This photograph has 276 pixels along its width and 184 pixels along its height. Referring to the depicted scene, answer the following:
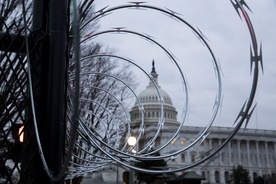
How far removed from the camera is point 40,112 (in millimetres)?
2852

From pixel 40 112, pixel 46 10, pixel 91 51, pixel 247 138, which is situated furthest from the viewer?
pixel 247 138

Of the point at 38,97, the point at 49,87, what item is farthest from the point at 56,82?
the point at 38,97

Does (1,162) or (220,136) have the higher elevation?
(220,136)

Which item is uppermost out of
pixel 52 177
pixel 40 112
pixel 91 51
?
pixel 91 51

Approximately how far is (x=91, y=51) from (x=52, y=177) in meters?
24.0

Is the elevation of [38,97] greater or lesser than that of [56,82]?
lesser

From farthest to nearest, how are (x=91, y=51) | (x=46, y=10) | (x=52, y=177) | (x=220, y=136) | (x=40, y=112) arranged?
(x=220, y=136) → (x=91, y=51) → (x=46, y=10) → (x=40, y=112) → (x=52, y=177)

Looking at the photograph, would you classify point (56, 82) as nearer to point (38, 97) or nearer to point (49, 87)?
point (49, 87)

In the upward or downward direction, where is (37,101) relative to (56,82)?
downward

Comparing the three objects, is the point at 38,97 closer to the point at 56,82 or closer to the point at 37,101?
the point at 37,101

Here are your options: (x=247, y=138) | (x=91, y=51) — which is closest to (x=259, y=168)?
(x=247, y=138)

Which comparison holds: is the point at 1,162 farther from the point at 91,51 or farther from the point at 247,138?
the point at 247,138

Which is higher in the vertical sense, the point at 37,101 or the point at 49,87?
the point at 49,87

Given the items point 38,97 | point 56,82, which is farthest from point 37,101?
point 56,82
